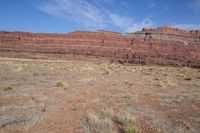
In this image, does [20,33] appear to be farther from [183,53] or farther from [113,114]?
[113,114]

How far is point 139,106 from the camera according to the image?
787 cm

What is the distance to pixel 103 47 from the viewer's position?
234ft

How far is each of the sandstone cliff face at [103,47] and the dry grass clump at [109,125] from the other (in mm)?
52845

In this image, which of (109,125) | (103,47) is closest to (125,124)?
(109,125)

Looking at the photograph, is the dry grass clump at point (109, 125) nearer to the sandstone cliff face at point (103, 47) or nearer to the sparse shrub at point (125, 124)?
the sparse shrub at point (125, 124)

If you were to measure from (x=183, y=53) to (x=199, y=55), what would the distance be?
5776 mm

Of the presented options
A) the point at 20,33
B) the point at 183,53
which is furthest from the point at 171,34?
the point at 20,33

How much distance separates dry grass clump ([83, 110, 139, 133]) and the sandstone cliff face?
52845mm

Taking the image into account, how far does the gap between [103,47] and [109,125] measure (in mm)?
66377

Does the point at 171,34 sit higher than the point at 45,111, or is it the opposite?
the point at 171,34

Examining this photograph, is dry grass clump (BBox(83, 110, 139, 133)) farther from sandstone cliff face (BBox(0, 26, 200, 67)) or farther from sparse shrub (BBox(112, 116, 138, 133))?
sandstone cliff face (BBox(0, 26, 200, 67))

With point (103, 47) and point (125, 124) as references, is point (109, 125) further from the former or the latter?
point (103, 47)

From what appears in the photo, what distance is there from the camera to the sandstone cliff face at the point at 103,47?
64.0 m

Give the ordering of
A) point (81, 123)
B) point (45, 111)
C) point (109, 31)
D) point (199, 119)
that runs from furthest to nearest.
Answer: point (109, 31), point (45, 111), point (199, 119), point (81, 123)
